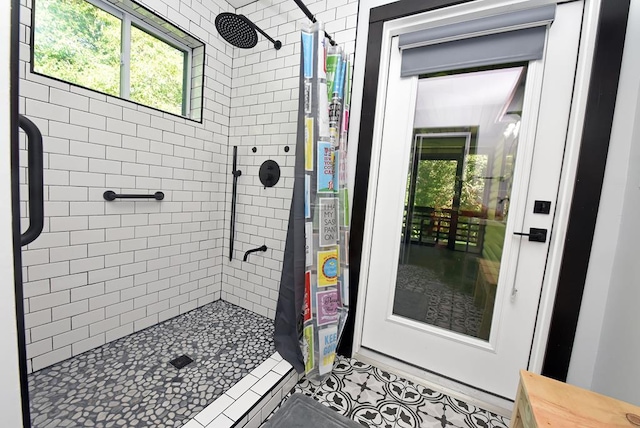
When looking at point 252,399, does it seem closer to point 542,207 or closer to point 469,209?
point 469,209

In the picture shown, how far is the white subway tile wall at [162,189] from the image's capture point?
1249mm

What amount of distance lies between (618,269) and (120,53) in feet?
9.27

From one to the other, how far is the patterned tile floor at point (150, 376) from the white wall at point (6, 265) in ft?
2.66

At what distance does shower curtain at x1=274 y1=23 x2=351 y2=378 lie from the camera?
4.24 feet

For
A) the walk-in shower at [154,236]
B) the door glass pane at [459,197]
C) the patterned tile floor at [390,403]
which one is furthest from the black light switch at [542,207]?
the walk-in shower at [154,236]

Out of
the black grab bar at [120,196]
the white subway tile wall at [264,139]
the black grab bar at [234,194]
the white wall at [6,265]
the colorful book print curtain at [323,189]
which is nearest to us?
the white wall at [6,265]

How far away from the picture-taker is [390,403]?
126cm

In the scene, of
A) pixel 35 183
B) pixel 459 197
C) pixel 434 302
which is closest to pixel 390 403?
pixel 434 302

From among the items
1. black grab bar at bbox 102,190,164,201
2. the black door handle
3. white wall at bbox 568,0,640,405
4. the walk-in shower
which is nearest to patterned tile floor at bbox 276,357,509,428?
the walk-in shower

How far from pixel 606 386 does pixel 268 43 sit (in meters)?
2.66

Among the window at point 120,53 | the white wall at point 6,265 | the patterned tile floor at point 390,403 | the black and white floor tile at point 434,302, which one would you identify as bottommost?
the patterned tile floor at point 390,403

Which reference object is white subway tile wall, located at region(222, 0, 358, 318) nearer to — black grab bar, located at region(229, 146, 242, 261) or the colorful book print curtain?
black grab bar, located at region(229, 146, 242, 261)

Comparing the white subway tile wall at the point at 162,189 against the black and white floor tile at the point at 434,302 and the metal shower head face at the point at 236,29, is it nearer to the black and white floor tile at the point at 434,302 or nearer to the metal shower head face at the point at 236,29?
the metal shower head face at the point at 236,29

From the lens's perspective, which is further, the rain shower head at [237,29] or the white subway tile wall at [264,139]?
the white subway tile wall at [264,139]
